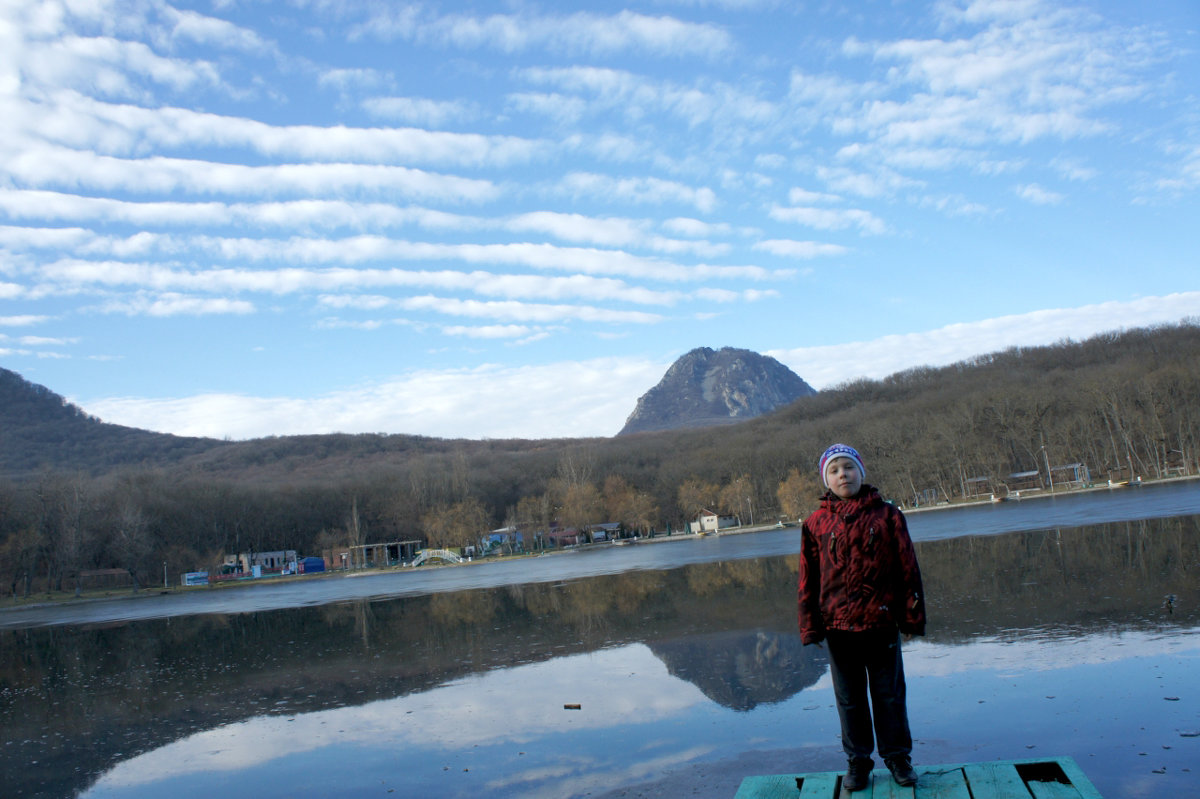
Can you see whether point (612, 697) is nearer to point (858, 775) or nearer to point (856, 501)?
point (858, 775)

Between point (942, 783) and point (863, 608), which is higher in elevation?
point (863, 608)

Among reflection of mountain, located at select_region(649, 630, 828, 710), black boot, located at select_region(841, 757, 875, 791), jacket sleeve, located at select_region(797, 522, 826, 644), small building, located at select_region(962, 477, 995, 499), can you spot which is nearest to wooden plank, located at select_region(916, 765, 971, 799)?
black boot, located at select_region(841, 757, 875, 791)

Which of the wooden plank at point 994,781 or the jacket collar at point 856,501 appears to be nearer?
the wooden plank at point 994,781

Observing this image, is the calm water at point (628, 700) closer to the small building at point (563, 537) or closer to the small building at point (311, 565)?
the small building at point (311, 565)

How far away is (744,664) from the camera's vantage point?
33.7 ft

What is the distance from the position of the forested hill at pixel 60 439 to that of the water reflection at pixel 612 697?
161m

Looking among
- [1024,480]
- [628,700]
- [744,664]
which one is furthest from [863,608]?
[1024,480]

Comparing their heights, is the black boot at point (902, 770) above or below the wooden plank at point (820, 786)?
above

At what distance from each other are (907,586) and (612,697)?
5.35m

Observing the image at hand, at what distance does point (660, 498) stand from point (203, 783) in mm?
113046

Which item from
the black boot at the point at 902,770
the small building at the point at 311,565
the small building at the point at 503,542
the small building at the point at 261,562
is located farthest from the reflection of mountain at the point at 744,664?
the small building at the point at 311,565

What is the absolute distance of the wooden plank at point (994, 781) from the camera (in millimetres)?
4340

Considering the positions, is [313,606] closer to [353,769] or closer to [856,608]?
[353,769]

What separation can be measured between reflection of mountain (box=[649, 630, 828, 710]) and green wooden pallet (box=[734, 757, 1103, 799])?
353cm
